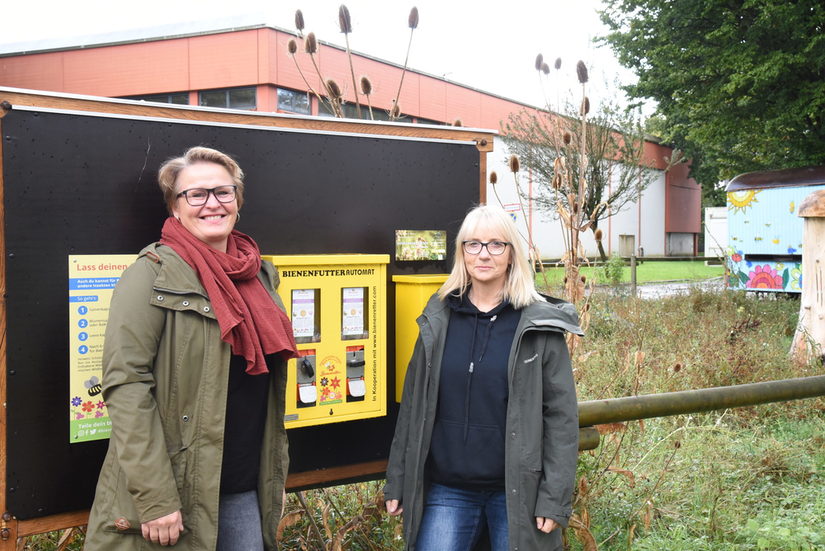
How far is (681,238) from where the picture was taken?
53281 millimetres

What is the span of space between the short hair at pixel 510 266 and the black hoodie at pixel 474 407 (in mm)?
68

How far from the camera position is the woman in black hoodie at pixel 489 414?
275 centimetres

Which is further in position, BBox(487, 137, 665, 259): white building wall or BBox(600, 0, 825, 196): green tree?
BBox(487, 137, 665, 259): white building wall

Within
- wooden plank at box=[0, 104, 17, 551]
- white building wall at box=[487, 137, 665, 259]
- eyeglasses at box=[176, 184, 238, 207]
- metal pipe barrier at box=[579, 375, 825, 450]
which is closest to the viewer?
eyeglasses at box=[176, 184, 238, 207]

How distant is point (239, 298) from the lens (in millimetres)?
2500

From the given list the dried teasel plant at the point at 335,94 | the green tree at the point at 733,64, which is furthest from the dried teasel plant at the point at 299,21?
the green tree at the point at 733,64

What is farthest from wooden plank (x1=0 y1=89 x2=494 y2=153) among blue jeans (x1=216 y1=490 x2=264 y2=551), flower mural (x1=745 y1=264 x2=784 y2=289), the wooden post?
flower mural (x1=745 y1=264 x2=784 y2=289)

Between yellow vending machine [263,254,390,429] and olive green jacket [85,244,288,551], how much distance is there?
2.48ft

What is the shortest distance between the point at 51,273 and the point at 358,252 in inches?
52.1

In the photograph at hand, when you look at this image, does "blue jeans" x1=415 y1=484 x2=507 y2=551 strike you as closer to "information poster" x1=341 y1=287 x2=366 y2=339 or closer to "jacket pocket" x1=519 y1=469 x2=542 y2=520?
"jacket pocket" x1=519 y1=469 x2=542 y2=520

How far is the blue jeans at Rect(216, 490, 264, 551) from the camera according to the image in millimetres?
2596

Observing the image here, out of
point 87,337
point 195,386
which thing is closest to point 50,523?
point 87,337

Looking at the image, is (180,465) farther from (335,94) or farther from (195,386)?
(335,94)

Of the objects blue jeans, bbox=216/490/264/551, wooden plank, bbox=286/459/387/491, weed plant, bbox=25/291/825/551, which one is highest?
blue jeans, bbox=216/490/264/551
